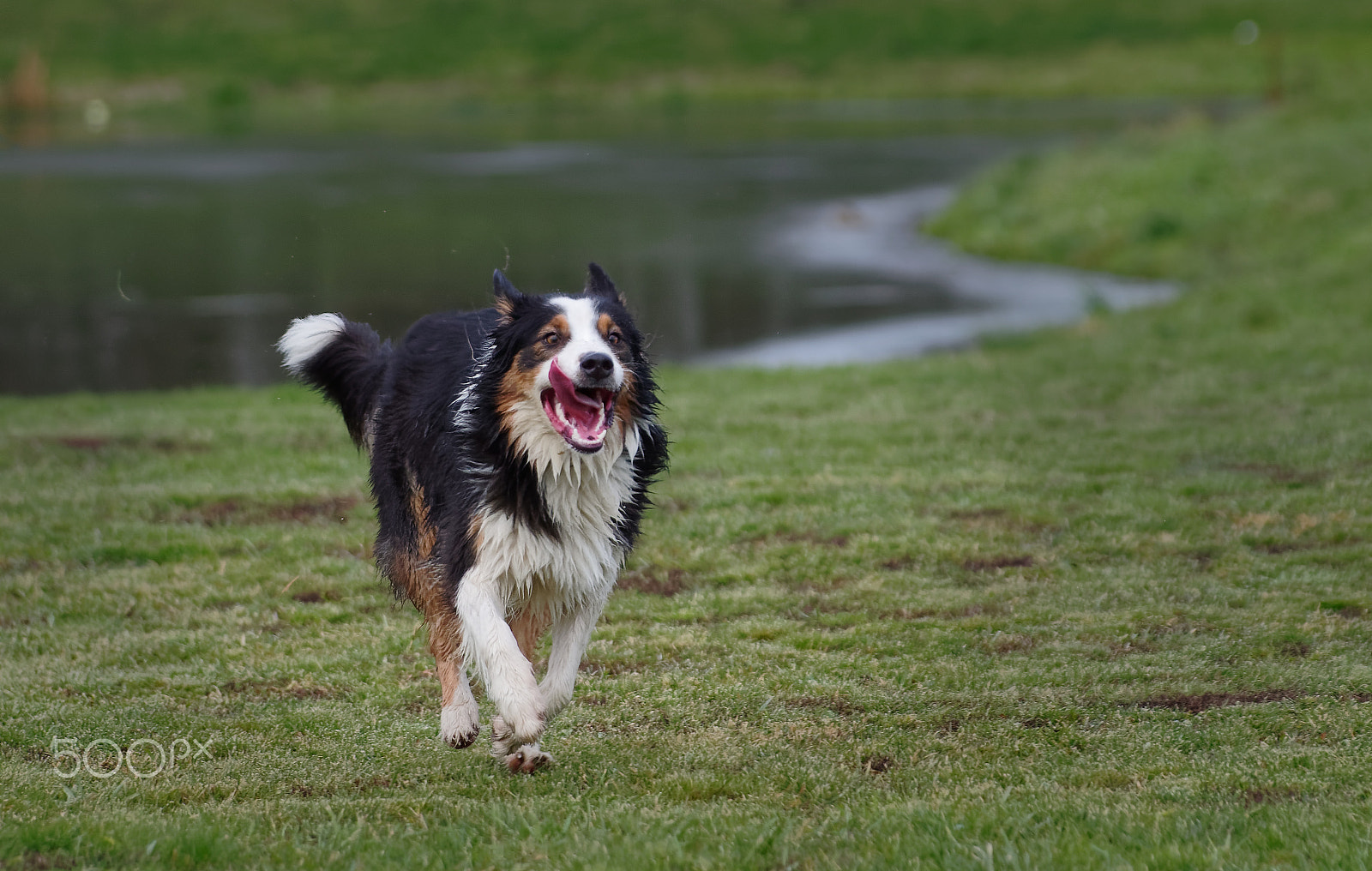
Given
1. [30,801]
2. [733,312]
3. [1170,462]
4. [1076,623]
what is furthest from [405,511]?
[733,312]

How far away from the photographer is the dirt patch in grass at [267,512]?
11594mm

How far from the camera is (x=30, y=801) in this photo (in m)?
6.18

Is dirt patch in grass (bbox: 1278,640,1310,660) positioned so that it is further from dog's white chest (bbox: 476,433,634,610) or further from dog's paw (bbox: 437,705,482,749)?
dog's paw (bbox: 437,705,482,749)

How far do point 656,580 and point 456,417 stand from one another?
11.4ft

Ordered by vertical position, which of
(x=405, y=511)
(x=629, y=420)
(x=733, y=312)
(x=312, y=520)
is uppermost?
(x=629, y=420)

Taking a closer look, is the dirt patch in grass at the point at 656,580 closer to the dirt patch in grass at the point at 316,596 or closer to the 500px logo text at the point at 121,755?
the dirt patch in grass at the point at 316,596

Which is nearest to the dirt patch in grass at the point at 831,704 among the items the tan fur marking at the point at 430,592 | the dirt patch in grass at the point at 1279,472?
the tan fur marking at the point at 430,592

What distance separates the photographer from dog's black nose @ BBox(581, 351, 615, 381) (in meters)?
6.09

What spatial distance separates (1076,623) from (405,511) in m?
4.04

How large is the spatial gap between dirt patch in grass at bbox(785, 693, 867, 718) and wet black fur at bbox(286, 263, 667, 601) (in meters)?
1.33

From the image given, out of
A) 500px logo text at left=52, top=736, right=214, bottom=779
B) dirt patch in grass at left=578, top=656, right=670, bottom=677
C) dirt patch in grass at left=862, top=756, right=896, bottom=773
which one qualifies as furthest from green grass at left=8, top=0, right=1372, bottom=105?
dirt patch in grass at left=862, top=756, right=896, bottom=773

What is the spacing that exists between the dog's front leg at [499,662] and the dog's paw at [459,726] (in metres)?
0.23

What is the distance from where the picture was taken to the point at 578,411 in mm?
6383

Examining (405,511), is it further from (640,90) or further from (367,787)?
(640,90)
